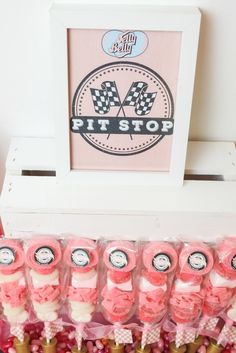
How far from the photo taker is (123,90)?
0.94m

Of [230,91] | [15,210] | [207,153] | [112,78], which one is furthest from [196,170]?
[15,210]

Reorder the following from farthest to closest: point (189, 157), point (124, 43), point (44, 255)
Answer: point (189, 157), point (44, 255), point (124, 43)

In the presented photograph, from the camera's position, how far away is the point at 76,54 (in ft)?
2.96

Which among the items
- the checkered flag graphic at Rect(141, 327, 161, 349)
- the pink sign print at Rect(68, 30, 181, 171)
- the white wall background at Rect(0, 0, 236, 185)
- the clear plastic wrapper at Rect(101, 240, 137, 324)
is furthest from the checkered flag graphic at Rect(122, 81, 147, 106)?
the checkered flag graphic at Rect(141, 327, 161, 349)

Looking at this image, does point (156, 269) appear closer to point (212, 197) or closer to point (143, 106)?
point (212, 197)

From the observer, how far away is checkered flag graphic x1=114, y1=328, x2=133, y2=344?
1.11 metres

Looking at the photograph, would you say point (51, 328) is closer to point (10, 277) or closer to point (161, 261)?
point (10, 277)

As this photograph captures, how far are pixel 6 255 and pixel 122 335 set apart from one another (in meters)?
0.34

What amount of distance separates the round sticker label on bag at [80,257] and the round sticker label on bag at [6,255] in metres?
0.13

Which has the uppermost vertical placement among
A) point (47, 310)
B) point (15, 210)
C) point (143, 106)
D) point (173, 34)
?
point (173, 34)

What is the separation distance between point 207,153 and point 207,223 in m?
0.17

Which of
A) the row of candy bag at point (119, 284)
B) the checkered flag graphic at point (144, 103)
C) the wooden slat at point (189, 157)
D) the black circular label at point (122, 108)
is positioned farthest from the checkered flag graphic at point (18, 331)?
the checkered flag graphic at point (144, 103)

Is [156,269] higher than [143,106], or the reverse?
[143,106]

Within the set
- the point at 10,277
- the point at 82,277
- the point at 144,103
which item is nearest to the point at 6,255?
the point at 10,277
